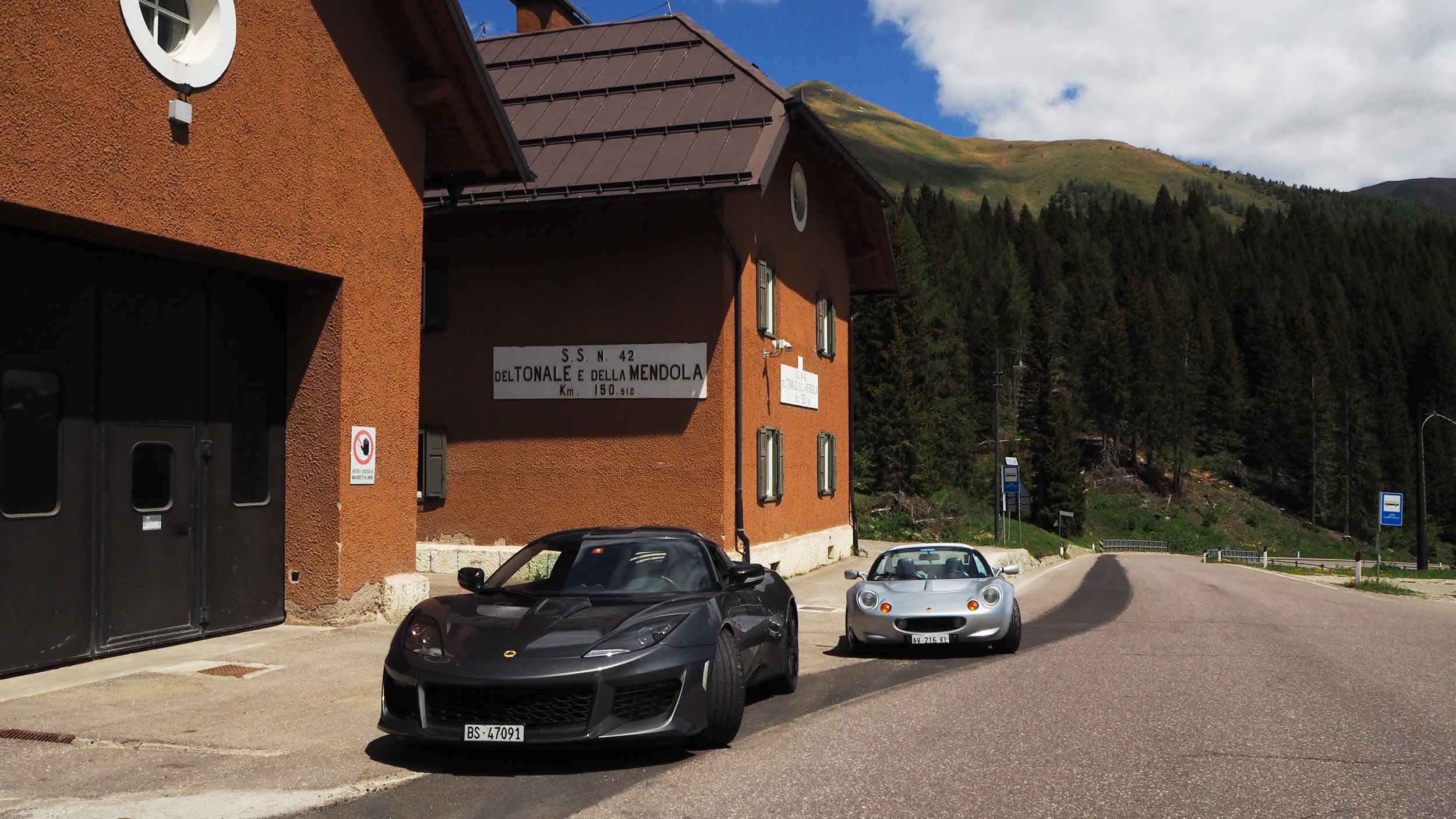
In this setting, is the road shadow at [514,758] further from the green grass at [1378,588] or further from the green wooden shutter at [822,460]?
the green grass at [1378,588]

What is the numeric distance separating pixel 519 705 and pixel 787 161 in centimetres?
1817

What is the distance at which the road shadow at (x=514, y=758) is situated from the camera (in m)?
6.06

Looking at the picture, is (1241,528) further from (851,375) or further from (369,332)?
(369,332)

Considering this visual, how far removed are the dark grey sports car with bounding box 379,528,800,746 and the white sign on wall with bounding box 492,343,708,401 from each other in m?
11.0

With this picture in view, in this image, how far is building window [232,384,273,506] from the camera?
36.6 ft

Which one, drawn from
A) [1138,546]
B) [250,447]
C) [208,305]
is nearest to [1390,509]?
[250,447]

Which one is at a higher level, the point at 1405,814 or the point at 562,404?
the point at 562,404

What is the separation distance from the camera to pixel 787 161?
22703mm

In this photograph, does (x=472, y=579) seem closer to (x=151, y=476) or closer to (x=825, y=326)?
(x=151, y=476)

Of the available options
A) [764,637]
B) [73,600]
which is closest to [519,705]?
[764,637]


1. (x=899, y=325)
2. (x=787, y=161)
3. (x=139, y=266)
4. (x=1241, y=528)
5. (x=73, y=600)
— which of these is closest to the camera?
(x=73, y=600)

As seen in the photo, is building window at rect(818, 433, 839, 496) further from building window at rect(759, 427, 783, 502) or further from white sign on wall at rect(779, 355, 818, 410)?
building window at rect(759, 427, 783, 502)

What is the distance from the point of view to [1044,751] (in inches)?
257

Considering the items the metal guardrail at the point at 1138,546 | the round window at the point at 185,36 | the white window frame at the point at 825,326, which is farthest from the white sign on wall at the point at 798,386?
the metal guardrail at the point at 1138,546
